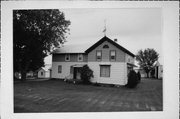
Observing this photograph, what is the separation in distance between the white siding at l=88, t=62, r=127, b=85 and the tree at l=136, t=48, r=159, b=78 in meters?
0.35

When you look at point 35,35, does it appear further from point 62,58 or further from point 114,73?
point 114,73

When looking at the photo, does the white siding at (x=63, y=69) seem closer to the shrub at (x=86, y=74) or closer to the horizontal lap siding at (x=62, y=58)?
the horizontal lap siding at (x=62, y=58)

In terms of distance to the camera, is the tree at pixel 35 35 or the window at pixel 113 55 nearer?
the tree at pixel 35 35

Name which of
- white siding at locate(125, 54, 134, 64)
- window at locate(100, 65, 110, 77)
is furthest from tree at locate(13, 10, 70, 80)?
white siding at locate(125, 54, 134, 64)

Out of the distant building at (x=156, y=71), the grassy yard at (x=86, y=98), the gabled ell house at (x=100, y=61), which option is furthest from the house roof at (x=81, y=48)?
the grassy yard at (x=86, y=98)

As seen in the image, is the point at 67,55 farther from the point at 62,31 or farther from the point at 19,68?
the point at 19,68

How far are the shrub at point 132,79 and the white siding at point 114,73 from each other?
0.09 metres

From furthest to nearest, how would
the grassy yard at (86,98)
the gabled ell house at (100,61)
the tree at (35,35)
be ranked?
the gabled ell house at (100,61) → the tree at (35,35) → the grassy yard at (86,98)

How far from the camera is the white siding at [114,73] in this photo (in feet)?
13.8

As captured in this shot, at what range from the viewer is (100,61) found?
4316 millimetres

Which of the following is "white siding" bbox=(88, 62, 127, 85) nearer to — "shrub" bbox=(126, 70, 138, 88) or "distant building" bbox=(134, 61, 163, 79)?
"shrub" bbox=(126, 70, 138, 88)

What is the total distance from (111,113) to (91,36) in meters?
1.66

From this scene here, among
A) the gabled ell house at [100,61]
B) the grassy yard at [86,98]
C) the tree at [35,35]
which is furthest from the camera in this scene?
the gabled ell house at [100,61]

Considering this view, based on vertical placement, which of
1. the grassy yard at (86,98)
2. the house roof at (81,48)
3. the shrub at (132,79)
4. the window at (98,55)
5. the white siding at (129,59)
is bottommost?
the grassy yard at (86,98)
